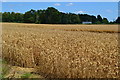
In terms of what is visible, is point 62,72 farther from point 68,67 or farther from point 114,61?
point 114,61

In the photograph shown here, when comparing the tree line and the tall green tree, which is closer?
the tree line

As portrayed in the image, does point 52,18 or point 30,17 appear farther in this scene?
point 30,17

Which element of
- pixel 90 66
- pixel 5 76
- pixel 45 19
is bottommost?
pixel 5 76

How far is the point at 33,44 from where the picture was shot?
816cm

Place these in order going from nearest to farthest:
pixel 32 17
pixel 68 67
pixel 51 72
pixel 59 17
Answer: pixel 68 67
pixel 51 72
pixel 59 17
pixel 32 17

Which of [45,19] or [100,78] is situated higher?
[45,19]

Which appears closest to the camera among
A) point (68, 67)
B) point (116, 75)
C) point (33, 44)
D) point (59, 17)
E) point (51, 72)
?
point (116, 75)

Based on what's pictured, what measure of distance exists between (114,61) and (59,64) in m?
1.36

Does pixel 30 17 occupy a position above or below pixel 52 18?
above

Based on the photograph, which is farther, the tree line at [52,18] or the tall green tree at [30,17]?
the tall green tree at [30,17]

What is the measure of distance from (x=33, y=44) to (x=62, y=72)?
317cm

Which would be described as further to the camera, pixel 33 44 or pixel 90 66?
pixel 33 44

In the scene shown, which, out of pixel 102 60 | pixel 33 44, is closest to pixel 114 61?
pixel 102 60

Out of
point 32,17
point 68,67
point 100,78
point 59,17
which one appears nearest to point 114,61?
point 100,78
